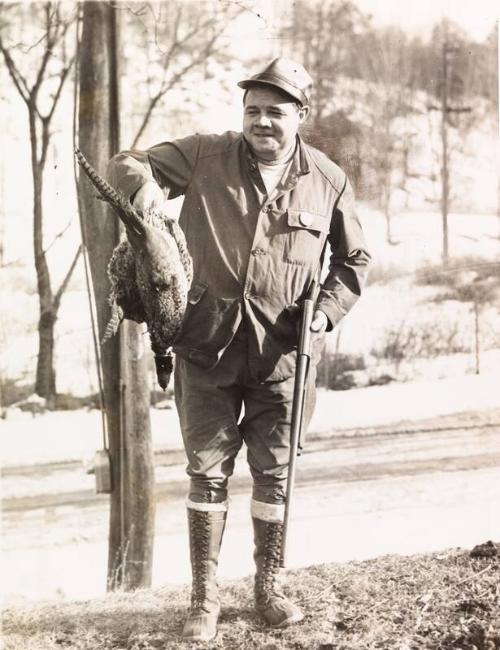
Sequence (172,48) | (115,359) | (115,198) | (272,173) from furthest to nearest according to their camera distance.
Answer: (172,48) < (115,359) < (272,173) < (115,198)

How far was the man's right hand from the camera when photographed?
102 inches

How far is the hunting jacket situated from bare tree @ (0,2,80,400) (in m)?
1.44

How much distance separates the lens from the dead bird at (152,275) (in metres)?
2.61

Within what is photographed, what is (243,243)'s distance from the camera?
283 centimetres

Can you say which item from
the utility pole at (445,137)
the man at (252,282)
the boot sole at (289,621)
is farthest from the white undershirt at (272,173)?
the utility pole at (445,137)

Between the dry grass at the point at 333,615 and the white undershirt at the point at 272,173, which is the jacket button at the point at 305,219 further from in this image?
the dry grass at the point at 333,615

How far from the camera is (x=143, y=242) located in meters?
2.62

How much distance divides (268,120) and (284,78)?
0.47ft

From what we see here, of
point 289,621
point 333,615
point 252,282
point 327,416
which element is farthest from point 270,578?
point 327,416

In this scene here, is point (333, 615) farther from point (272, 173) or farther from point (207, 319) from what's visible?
point (272, 173)

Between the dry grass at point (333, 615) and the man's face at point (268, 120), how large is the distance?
1666mm

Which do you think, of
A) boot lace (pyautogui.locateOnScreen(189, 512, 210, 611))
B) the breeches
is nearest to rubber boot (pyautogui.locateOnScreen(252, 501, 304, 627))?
the breeches

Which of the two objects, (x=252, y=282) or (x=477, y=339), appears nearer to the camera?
(x=252, y=282)

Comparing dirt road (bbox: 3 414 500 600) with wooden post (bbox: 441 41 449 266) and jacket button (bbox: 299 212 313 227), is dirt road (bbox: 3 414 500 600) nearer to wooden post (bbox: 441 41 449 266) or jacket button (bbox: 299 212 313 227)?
wooden post (bbox: 441 41 449 266)
